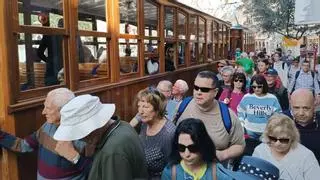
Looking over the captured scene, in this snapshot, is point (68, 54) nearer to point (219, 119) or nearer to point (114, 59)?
point (114, 59)

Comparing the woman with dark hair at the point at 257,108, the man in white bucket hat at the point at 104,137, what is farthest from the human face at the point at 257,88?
the man in white bucket hat at the point at 104,137

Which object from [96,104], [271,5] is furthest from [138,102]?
[271,5]

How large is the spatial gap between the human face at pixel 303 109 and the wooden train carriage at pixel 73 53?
2.14 meters

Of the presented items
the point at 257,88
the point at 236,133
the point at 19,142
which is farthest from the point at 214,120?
the point at 257,88

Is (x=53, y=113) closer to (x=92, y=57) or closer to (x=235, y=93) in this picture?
(x=92, y=57)

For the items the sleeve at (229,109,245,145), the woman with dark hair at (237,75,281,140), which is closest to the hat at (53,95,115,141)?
the sleeve at (229,109,245,145)

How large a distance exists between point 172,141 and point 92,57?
2.87 m

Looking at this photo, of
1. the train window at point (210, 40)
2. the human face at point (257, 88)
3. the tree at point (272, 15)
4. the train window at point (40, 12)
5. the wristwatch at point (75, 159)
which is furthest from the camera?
the tree at point (272, 15)

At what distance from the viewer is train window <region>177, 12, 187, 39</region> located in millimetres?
10109

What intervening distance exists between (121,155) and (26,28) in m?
1.96

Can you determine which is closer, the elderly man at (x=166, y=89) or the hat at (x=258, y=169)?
the hat at (x=258, y=169)

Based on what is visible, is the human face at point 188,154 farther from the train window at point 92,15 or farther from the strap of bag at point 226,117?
the train window at point 92,15

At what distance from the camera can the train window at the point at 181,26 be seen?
10.1 m

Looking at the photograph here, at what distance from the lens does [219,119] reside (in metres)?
3.56
